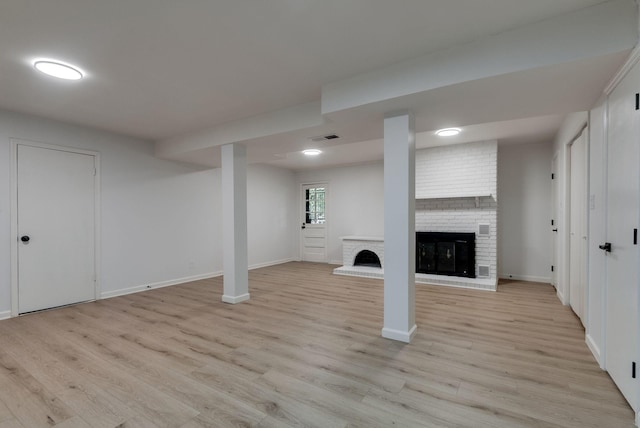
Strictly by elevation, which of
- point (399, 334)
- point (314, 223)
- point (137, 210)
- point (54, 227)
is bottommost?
point (399, 334)

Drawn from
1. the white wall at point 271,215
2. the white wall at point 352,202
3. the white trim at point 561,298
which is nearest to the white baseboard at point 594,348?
the white trim at point 561,298

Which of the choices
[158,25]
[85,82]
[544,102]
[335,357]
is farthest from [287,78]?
[335,357]

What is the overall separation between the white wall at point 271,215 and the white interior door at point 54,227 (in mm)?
3061

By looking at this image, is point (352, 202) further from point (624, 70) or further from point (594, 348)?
point (624, 70)

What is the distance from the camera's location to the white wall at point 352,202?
279 inches

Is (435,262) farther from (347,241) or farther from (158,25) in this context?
(158,25)

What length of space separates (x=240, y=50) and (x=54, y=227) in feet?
12.1

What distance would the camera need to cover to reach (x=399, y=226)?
2.78m

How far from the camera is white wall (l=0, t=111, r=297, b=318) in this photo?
12.1 ft

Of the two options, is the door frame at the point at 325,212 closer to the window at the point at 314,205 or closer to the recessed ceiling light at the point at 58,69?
the window at the point at 314,205

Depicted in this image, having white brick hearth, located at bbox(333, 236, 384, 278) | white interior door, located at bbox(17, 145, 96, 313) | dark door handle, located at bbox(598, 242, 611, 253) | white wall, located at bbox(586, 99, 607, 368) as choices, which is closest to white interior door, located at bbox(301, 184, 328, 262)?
white brick hearth, located at bbox(333, 236, 384, 278)

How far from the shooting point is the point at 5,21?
1.94 metres

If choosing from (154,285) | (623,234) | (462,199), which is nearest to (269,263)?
(154,285)

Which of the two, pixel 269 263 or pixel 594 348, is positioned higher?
pixel 594 348
